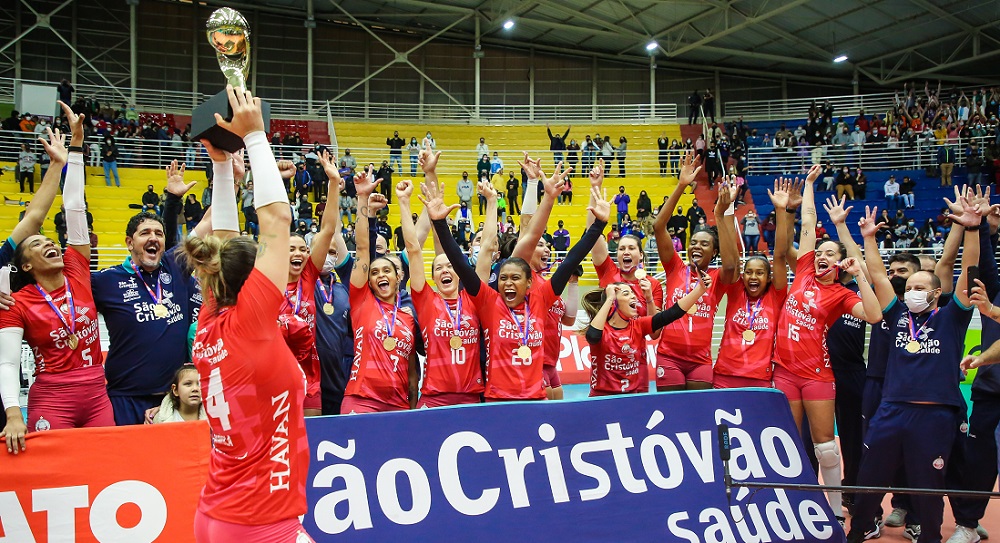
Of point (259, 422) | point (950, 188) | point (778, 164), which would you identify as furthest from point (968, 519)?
point (778, 164)

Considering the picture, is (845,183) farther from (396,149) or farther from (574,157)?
(396,149)

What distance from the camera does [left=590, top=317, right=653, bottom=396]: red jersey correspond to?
21.1 ft

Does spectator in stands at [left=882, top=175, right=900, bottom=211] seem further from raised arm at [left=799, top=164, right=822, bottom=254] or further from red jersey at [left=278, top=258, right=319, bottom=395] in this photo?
red jersey at [left=278, top=258, right=319, bottom=395]

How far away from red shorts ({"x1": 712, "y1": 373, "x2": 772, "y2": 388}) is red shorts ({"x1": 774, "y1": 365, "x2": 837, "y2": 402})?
11 cm

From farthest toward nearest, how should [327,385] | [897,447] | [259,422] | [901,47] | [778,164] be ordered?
[901,47] < [778,164] < [327,385] < [897,447] < [259,422]

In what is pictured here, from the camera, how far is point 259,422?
303 centimetres

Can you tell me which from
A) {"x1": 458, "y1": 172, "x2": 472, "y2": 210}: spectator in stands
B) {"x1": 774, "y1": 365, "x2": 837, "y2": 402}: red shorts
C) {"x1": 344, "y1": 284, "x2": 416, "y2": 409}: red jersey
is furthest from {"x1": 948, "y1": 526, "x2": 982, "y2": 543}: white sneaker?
{"x1": 458, "y1": 172, "x2": 472, "y2": 210}: spectator in stands

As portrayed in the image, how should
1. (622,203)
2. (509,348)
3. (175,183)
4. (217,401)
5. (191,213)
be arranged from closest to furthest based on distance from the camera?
(217,401), (175,183), (509,348), (191,213), (622,203)

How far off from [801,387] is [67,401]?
5.26 meters

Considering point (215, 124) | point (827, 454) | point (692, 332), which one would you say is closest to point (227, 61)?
point (215, 124)

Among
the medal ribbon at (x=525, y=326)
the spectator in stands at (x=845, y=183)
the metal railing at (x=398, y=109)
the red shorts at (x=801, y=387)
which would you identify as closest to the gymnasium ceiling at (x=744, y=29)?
the metal railing at (x=398, y=109)

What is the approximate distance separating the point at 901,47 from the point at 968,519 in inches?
1145

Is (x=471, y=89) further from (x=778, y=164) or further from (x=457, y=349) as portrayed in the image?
(x=457, y=349)

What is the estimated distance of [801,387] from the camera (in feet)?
20.9
